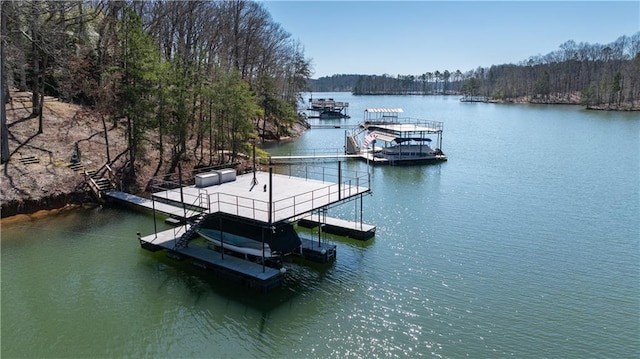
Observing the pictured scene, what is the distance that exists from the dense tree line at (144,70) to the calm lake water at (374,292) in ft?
25.5

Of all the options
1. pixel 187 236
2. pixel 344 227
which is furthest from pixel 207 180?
pixel 344 227

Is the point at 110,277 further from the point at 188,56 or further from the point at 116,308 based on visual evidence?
the point at 188,56

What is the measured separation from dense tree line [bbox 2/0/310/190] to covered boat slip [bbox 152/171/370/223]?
446 inches

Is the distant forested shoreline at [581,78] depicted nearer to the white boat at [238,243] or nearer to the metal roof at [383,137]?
the metal roof at [383,137]

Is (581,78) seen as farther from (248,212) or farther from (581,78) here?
(248,212)

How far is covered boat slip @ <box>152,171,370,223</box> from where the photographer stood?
17516 millimetres

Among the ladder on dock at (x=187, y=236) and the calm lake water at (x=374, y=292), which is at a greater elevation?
the ladder on dock at (x=187, y=236)

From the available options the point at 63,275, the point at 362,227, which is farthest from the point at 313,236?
the point at 63,275

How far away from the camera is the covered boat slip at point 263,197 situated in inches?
690

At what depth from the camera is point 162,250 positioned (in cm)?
2078

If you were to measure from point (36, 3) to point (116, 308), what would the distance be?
83.0 ft

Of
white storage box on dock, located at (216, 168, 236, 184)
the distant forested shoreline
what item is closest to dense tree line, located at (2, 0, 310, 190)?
white storage box on dock, located at (216, 168, 236, 184)

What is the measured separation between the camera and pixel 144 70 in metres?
28.7

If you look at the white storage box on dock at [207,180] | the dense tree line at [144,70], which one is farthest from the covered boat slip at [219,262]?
the dense tree line at [144,70]
